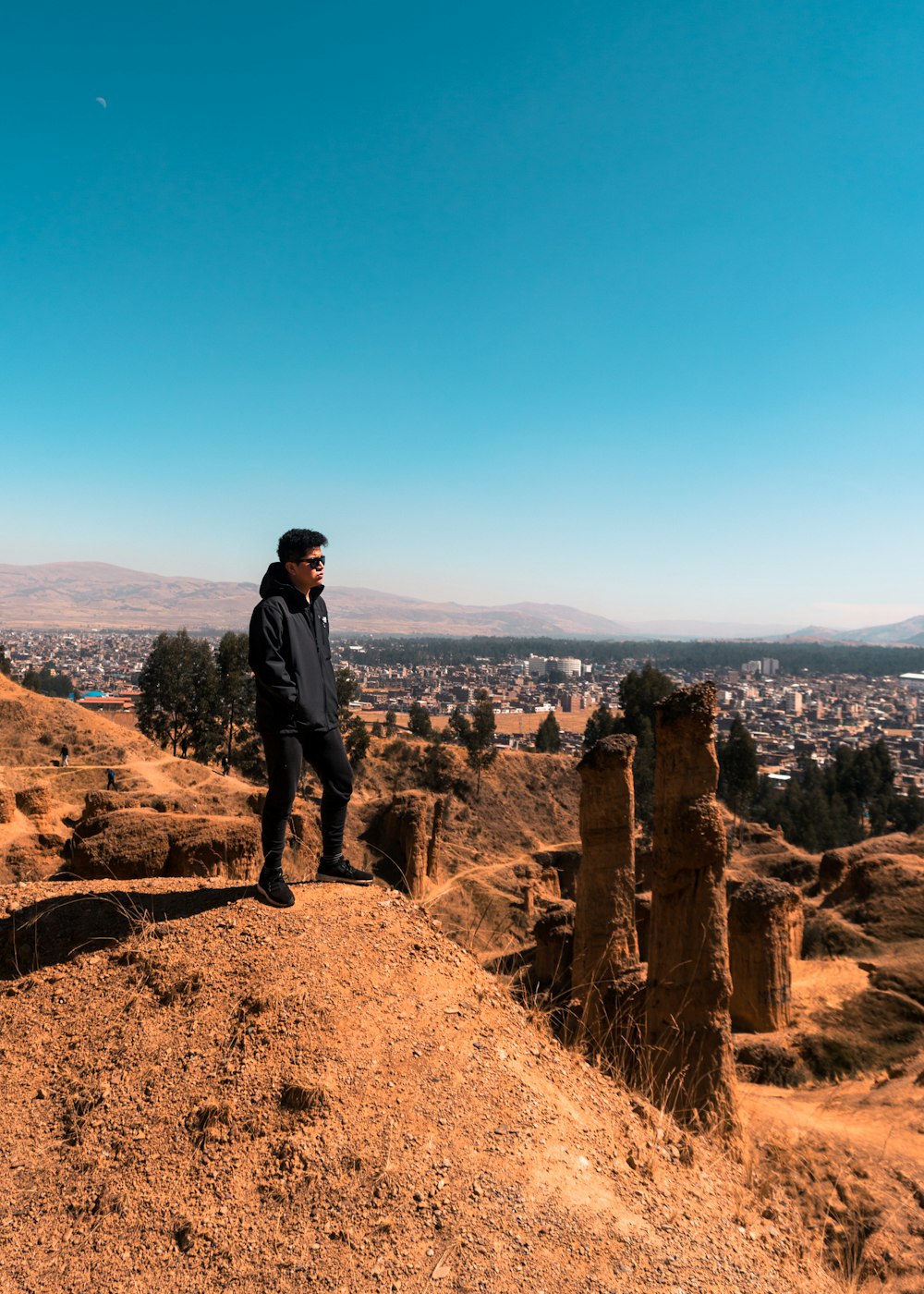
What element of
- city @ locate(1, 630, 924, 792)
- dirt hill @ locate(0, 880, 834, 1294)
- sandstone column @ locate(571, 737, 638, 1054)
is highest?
dirt hill @ locate(0, 880, 834, 1294)

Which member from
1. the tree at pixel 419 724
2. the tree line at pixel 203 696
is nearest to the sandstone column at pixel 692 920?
the tree line at pixel 203 696

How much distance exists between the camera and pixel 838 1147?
9891 mm

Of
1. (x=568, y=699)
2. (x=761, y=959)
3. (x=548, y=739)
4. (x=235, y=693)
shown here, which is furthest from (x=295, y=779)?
(x=568, y=699)

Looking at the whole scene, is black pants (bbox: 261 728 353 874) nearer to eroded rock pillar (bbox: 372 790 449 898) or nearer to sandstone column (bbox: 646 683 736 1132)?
sandstone column (bbox: 646 683 736 1132)

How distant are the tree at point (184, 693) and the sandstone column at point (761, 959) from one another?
97.8 ft

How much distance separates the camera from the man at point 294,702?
531 centimetres

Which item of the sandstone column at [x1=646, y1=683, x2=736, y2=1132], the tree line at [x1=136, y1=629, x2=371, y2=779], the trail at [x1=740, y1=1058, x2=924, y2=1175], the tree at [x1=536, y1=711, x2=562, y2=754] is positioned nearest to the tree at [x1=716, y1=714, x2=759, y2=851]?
the tree at [x1=536, y1=711, x2=562, y2=754]

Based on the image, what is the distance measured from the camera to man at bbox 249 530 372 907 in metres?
5.31

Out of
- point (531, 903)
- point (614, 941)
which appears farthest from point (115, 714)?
point (614, 941)

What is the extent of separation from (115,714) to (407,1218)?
6655 centimetres

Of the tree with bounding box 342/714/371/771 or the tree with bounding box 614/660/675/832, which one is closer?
the tree with bounding box 342/714/371/771

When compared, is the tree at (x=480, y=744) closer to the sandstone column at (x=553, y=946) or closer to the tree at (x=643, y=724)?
the tree at (x=643, y=724)

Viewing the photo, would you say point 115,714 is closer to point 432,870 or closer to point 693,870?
point 432,870

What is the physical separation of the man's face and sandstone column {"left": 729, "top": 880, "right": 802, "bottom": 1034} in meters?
16.2
